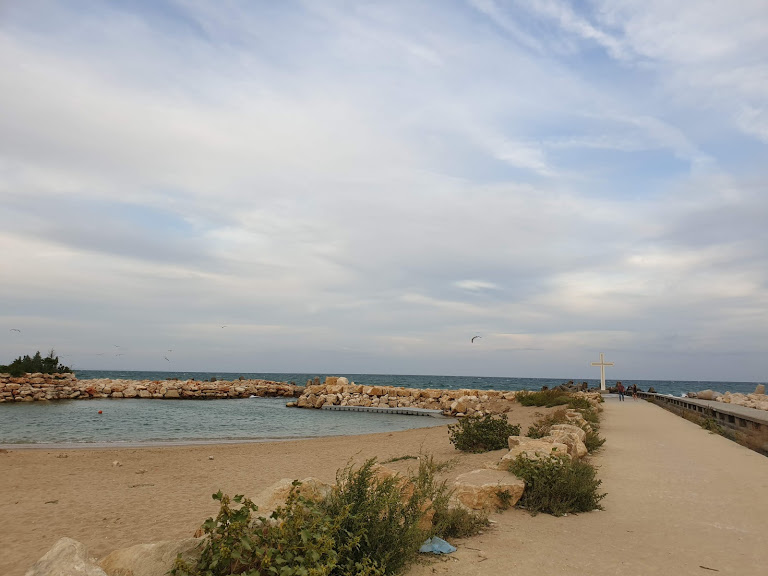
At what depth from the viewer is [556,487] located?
6.66m

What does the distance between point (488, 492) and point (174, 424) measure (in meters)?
21.5

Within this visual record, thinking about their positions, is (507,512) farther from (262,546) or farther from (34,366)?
(34,366)

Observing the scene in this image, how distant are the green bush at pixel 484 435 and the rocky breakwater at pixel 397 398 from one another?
19.7 m

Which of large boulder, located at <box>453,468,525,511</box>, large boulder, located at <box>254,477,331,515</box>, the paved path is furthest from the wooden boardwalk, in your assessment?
large boulder, located at <box>254,477,331,515</box>

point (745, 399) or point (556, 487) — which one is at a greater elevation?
point (745, 399)

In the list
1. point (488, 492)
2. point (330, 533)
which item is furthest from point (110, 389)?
point (330, 533)

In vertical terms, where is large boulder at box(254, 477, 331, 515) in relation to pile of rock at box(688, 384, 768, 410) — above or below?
above

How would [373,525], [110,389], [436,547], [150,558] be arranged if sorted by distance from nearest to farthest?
[150,558], [373,525], [436,547], [110,389]

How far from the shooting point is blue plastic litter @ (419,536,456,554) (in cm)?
478

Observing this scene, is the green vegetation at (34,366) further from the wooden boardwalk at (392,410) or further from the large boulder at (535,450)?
the large boulder at (535,450)

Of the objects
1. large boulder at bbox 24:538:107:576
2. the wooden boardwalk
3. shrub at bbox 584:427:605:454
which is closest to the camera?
large boulder at bbox 24:538:107:576

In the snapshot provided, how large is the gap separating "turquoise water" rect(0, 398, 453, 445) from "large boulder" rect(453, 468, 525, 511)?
1517 centimetres

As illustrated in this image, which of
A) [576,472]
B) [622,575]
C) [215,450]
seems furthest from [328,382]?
[622,575]

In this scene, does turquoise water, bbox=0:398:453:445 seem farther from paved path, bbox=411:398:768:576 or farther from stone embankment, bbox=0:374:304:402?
paved path, bbox=411:398:768:576
